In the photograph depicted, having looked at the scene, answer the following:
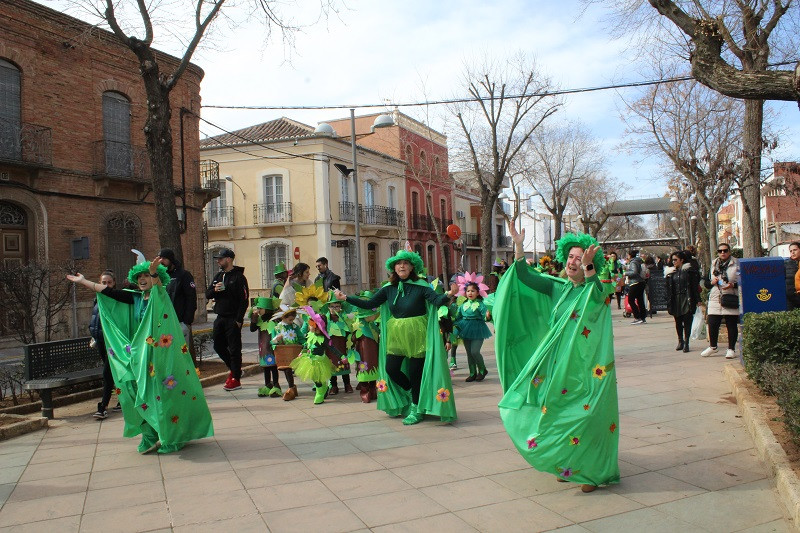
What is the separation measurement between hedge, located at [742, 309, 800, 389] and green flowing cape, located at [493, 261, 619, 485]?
307cm

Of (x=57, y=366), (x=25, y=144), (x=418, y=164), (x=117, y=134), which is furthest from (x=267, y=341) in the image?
(x=418, y=164)

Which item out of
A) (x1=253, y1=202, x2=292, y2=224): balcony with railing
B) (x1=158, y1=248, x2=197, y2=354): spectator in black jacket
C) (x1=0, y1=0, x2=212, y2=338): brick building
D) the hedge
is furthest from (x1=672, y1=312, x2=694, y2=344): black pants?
(x1=253, y1=202, x2=292, y2=224): balcony with railing

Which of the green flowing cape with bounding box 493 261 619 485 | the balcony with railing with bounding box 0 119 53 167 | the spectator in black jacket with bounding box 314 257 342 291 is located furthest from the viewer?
the balcony with railing with bounding box 0 119 53 167

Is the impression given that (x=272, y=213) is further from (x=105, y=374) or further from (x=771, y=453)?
(x=771, y=453)

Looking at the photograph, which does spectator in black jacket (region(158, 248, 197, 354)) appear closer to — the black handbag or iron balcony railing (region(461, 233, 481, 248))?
the black handbag

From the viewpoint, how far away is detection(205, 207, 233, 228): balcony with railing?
33.7 metres

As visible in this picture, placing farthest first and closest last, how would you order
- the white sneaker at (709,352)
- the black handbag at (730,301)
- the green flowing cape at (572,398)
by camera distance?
the white sneaker at (709,352) < the black handbag at (730,301) < the green flowing cape at (572,398)

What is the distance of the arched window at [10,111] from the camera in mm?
16984

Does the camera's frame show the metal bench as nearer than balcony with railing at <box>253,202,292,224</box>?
Yes

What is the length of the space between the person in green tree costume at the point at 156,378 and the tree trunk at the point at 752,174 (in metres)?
11.2

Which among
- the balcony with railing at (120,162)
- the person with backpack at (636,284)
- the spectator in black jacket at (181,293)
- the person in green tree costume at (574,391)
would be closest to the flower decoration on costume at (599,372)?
the person in green tree costume at (574,391)

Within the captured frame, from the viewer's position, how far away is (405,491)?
4.54m

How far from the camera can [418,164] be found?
135 feet

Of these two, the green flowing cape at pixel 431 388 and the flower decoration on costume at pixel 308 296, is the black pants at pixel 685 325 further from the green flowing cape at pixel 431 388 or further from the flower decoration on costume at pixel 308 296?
the flower decoration on costume at pixel 308 296
